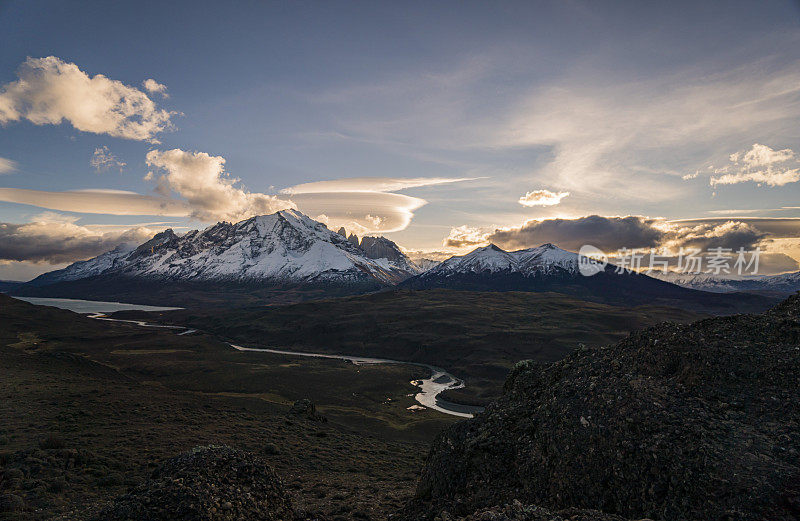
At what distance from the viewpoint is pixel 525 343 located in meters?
156

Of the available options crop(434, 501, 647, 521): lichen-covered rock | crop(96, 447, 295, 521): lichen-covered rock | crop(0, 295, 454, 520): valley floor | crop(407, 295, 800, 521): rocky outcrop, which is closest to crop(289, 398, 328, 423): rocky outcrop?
crop(0, 295, 454, 520): valley floor

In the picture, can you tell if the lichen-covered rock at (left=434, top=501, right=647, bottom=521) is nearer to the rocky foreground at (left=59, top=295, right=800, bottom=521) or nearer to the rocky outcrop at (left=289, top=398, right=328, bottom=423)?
the rocky foreground at (left=59, top=295, right=800, bottom=521)

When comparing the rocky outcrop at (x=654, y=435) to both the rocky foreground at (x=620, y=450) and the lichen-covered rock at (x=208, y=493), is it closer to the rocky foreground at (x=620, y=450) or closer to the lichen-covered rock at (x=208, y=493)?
the rocky foreground at (x=620, y=450)

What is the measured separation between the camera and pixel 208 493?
1597 cm

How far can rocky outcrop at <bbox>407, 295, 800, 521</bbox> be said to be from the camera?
430 inches

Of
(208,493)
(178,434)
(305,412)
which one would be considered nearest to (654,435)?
(208,493)

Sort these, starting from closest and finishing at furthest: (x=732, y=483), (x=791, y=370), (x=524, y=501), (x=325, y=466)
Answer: (x=732, y=483)
(x=791, y=370)
(x=524, y=501)
(x=325, y=466)

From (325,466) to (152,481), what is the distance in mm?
21413

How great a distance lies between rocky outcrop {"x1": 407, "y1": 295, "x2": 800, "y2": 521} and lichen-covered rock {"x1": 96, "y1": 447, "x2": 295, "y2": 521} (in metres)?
7.28

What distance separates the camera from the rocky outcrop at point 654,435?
1092 centimetres

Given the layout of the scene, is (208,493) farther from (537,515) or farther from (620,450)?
(620,450)

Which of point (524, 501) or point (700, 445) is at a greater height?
point (700, 445)

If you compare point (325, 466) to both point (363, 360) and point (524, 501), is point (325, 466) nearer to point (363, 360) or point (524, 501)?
point (524, 501)

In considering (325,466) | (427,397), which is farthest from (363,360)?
(325,466)
